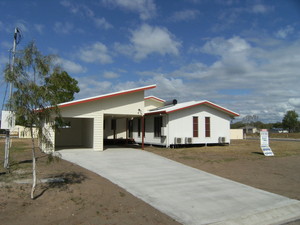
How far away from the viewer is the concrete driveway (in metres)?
6.02

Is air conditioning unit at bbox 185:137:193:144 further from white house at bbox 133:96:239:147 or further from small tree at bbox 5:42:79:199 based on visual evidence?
small tree at bbox 5:42:79:199

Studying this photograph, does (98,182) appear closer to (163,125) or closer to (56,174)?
(56,174)

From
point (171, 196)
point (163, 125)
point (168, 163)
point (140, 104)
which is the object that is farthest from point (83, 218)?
point (163, 125)

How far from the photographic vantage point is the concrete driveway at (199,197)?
6023 mm

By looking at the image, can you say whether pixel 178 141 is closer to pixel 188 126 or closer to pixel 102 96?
pixel 188 126

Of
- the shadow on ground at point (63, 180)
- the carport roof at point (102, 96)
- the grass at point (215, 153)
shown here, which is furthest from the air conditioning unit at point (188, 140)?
the shadow on ground at point (63, 180)

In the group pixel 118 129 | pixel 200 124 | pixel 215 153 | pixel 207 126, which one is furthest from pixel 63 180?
pixel 118 129

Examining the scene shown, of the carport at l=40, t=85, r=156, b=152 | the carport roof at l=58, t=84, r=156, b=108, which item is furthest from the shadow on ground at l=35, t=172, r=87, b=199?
the carport roof at l=58, t=84, r=156, b=108

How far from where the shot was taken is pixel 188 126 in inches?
821

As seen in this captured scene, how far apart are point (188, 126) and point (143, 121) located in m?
3.55

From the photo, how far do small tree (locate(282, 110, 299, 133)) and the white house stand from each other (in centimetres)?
6857

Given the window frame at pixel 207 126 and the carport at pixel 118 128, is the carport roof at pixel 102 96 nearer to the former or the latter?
the window frame at pixel 207 126

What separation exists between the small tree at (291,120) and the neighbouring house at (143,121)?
2706 inches

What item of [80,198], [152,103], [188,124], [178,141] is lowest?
[80,198]
